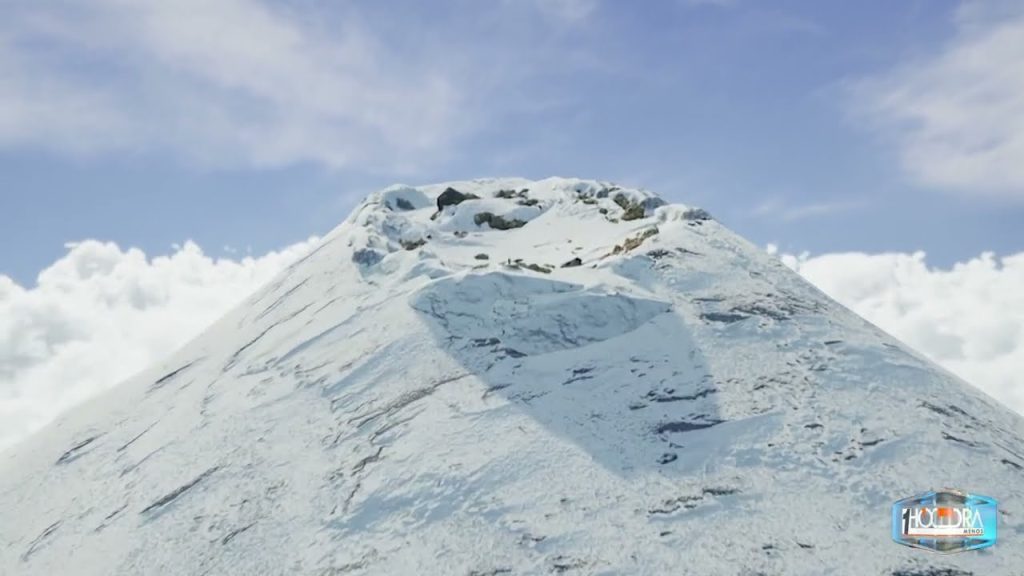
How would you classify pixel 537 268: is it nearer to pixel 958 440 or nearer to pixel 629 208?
pixel 629 208

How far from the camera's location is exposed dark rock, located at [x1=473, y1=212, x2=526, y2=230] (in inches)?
1994

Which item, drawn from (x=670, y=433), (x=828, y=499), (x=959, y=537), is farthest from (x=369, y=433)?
(x=959, y=537)

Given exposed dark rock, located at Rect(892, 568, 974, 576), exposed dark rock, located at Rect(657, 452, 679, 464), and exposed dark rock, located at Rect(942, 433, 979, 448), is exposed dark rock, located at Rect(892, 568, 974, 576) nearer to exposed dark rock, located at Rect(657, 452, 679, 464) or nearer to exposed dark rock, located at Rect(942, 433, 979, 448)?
exposed dark rock, located at Rect(942, 433, 979, 448)

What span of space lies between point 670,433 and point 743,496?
414 centimetres

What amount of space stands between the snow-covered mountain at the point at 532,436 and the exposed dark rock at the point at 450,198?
29.5 ft

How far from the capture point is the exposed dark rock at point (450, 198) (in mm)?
53406

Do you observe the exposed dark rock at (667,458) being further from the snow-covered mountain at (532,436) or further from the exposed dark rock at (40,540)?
the exposed dark rock at (40,540)

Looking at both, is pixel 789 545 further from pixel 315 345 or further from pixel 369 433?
pixel 315 345

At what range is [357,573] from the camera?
81.2ft

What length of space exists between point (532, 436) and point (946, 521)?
13075 millimetres

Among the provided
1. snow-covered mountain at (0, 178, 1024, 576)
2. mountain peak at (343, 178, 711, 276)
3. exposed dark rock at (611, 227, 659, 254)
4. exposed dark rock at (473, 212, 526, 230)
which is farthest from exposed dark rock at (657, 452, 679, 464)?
exposed dark rock at (473, 212, 526, 230)

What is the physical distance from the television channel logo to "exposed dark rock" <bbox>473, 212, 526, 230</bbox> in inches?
1167

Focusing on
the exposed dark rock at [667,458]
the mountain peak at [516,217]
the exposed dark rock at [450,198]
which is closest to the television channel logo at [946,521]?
the exposed dark rock at [667,458]

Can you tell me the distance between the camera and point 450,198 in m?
53.6
